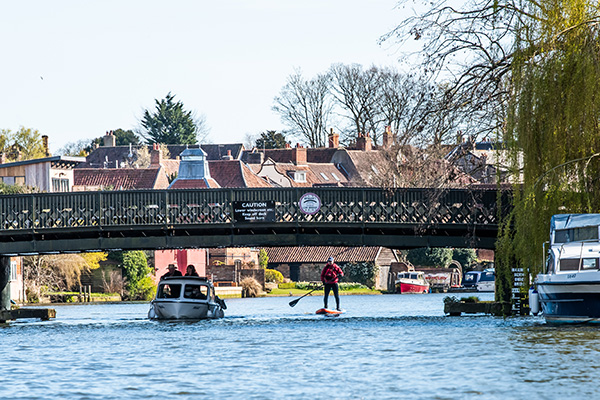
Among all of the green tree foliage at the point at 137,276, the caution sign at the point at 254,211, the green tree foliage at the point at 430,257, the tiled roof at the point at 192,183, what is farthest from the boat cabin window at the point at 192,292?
the green tree foliage at the point at 430,257

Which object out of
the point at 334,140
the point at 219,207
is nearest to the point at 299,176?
the point at 334,140

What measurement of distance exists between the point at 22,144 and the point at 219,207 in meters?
71.4

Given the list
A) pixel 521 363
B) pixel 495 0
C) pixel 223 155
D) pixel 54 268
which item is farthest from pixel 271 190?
pixel 223 155

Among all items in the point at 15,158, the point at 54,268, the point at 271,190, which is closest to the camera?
the point at 271,190

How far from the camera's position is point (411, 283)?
331 feet

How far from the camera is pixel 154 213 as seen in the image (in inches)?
1694

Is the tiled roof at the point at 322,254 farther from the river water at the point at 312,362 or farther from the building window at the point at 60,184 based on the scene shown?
the river water at the point at 312,362

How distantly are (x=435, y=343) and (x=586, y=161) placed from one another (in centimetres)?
593

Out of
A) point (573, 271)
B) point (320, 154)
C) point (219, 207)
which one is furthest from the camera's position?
point (320, 154)

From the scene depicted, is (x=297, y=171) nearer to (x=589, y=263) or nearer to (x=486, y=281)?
(x=486, y=281)

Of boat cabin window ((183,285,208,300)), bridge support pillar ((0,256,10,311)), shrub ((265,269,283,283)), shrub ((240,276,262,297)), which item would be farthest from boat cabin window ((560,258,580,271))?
shrub ((265,269,283,283))

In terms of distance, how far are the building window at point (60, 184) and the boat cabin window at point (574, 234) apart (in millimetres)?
58425

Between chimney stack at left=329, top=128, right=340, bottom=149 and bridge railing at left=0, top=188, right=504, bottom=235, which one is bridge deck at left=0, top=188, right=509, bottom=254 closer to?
bridge railing at left=0, top=188, right=504, bottom=235

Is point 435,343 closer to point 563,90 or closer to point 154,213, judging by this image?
point 563,90
